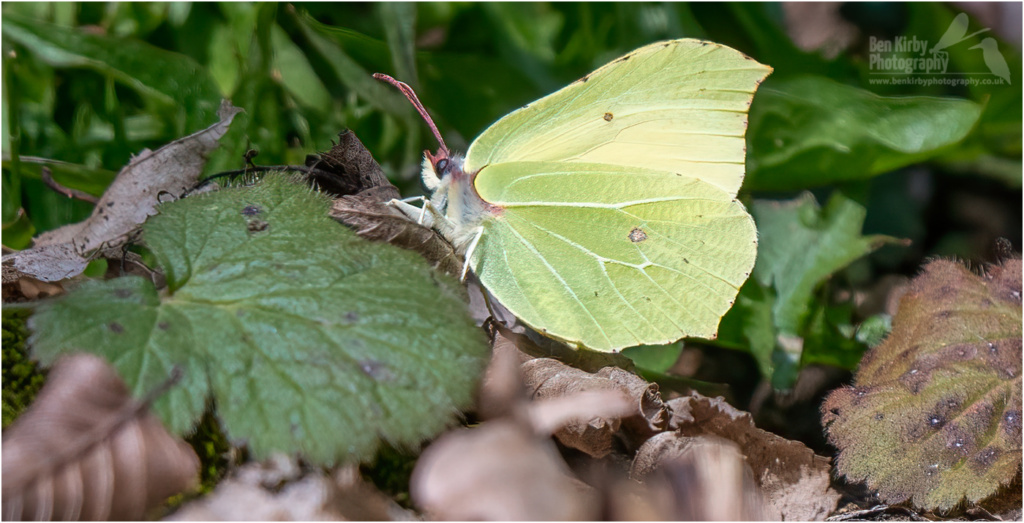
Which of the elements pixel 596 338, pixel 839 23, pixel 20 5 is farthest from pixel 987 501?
pixel 20 5

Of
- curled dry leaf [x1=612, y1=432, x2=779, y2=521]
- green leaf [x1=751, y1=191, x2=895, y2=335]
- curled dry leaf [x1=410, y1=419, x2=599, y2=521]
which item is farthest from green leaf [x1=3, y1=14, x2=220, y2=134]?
green leaf [x1=751, y1=191, x2=895, y2=335]

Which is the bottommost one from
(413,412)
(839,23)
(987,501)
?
(987,501)

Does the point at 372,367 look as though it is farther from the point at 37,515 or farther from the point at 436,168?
the point at 436,168

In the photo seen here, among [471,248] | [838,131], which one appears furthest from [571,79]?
[471,248]

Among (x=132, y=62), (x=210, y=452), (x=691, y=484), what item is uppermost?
(x=132, y=62)

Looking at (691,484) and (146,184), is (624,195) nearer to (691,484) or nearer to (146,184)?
(691,484)

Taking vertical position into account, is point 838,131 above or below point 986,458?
above

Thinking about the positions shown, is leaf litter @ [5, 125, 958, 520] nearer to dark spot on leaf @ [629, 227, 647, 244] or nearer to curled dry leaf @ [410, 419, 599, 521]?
curled dry leaf @ [410, 419, 599, 521]

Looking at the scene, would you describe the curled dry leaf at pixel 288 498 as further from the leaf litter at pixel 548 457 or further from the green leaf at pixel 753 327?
the green leaf at pixel 753 327

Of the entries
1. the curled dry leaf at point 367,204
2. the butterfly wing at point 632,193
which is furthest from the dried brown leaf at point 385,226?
the butterfly wing at point 632,193
